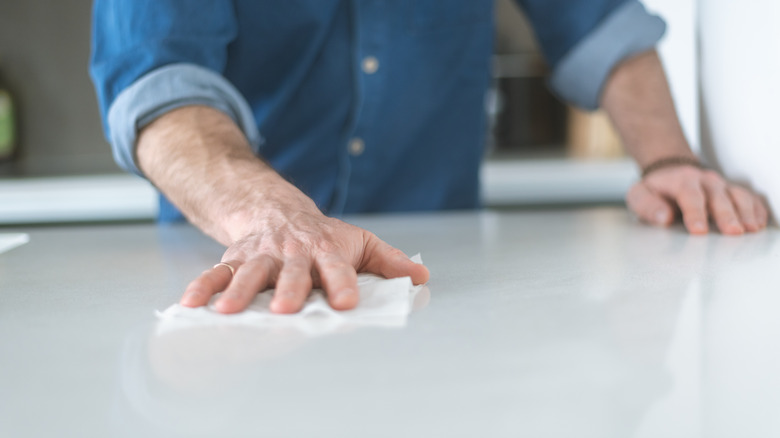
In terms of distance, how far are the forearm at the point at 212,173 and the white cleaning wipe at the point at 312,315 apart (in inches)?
5.6

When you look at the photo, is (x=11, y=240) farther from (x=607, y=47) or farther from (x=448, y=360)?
(x=607, y=47)

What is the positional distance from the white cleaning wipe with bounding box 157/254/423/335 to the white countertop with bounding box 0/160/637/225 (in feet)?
4.19

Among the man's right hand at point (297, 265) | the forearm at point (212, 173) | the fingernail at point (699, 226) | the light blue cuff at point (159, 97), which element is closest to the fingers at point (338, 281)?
the man's right hand at point (297, 265)

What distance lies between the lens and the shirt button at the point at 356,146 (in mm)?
1100

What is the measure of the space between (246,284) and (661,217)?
1.93 feet

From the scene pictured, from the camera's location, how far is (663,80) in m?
1.08

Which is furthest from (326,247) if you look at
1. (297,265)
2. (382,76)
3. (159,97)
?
(382,76)

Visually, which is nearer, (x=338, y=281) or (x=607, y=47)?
(x=338, y=281)

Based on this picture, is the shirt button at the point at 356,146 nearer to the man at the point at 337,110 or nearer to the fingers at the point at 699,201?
the man at the point at 337,110

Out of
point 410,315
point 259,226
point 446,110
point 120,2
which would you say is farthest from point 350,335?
point 446,110

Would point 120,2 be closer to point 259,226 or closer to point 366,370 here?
point 259,226

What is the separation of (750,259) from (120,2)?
0.76 metres

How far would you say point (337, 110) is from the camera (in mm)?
1090

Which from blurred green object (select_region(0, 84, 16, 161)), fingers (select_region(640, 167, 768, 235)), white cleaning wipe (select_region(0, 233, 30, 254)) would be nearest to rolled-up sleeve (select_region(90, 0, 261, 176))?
white cleaning wipe (select_region(0, 233, 30, 254))
